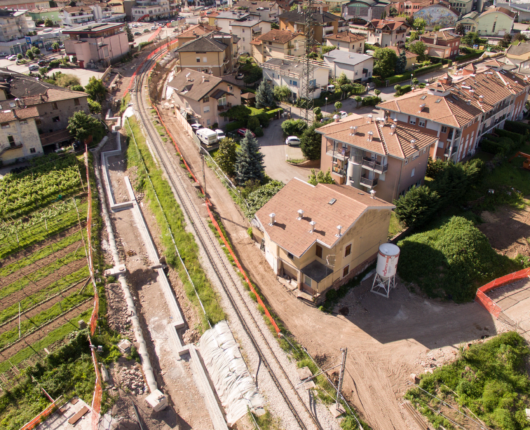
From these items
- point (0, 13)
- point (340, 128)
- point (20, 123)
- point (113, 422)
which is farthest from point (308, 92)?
point (0, 13)

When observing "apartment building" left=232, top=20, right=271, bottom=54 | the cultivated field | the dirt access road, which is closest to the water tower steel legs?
the dirt access road

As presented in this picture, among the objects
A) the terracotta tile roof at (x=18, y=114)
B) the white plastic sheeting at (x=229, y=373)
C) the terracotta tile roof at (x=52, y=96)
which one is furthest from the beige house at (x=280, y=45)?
the white plastic sheeting at (x=229, y=373)

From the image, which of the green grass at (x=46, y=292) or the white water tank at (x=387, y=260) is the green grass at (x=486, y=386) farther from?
the green grass at (x=46, y=292)

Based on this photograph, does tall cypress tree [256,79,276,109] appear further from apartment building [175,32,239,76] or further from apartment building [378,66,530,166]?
apartment building [378,66,530,166]

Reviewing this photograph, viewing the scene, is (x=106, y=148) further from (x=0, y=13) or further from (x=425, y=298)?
(x=0, y=13)

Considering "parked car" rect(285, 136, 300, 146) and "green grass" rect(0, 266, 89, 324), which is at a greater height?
"parked car" rect(285, 136, 300, 146)

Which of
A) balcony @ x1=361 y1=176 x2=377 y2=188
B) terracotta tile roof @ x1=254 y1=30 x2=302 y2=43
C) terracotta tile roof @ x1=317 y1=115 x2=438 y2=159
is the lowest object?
balcony @ x1=361 y1=176 x2=377 y2=188
